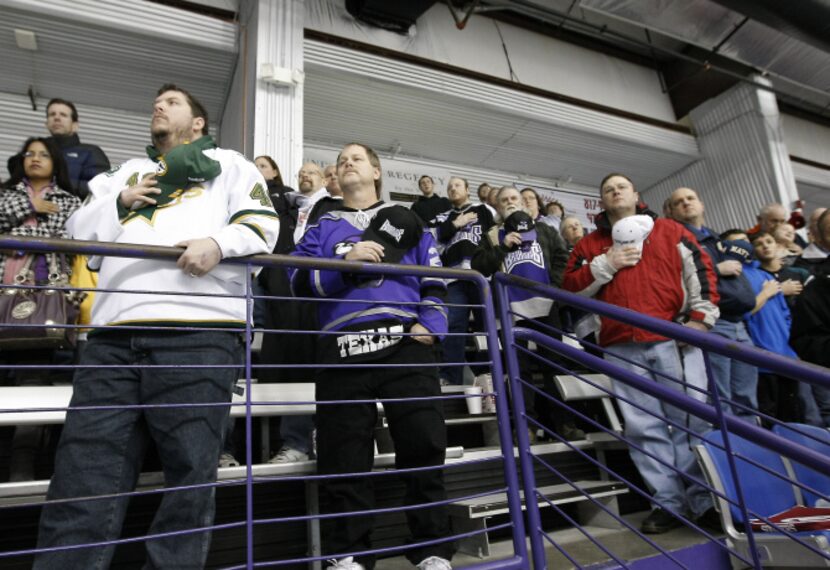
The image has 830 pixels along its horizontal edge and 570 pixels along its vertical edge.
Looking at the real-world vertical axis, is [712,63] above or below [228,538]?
above

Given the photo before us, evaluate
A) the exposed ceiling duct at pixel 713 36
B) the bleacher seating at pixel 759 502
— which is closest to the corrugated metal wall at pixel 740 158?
the exposed ceiling duct at pixel 713 36

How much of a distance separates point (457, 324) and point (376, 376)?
5.02ft

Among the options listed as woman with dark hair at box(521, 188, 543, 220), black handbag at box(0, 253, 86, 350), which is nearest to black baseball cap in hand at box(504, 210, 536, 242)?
woman with dark hair at box(521, 188, 543, 220)

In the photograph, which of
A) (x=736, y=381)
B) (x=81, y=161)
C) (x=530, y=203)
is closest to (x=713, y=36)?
(x=530, y=203)

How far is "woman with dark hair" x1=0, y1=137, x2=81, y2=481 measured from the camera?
1820 mm

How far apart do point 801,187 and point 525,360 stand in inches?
321

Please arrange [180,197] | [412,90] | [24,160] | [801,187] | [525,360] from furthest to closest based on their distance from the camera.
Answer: [801,187] < [412,90] < [525,360] < [24,160] < [180,197]

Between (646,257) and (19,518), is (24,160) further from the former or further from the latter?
(646,257)

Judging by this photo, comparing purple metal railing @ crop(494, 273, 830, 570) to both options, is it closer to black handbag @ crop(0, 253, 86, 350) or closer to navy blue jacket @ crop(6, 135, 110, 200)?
black handbag @ crop(0, 253, 86, 350)

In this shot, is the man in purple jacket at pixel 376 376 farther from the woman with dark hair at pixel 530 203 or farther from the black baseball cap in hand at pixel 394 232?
the woman with dark hair at pixel 530 203

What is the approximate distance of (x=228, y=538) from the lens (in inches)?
71.0

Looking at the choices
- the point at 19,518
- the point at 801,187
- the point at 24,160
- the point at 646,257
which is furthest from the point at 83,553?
the point at 801,187

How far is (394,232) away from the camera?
1912mm

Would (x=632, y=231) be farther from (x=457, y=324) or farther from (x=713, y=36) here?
(x=713, y=36)
